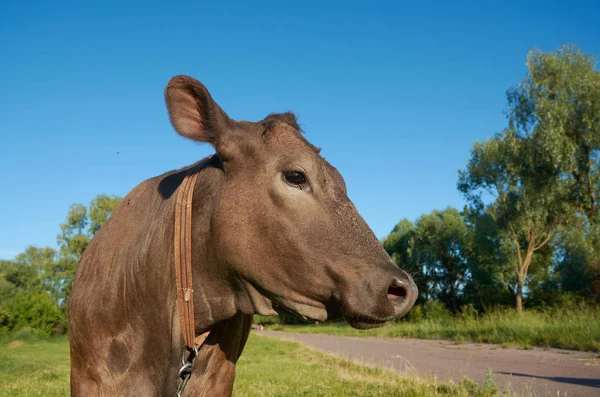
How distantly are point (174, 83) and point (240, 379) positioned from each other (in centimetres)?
808

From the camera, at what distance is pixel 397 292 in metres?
2.32

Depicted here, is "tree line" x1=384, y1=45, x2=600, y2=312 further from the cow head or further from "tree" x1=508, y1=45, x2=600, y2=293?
the cow head

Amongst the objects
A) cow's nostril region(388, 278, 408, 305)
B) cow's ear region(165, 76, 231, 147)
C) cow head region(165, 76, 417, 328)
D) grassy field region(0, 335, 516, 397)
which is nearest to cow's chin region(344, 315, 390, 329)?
cow head region(165, 76, 417, 328)

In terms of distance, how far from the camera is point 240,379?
9.78 meters

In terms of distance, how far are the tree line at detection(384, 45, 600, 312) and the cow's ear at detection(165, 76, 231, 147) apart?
24127mm

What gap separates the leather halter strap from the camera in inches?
110

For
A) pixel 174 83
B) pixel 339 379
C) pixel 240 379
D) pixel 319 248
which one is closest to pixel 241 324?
A: pixel 319 248

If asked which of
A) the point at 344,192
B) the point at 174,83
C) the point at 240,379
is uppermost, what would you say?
the point at 174,83

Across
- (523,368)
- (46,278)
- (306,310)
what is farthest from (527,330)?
(46,278)

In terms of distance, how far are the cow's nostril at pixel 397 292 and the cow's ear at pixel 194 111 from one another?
49.7 inches

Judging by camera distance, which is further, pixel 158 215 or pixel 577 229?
pixel 577 229

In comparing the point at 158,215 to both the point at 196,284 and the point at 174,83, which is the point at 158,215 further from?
the point at 174,83

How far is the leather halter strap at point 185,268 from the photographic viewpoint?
9.13ft

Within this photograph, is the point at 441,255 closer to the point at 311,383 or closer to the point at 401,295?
the point at 311,383
